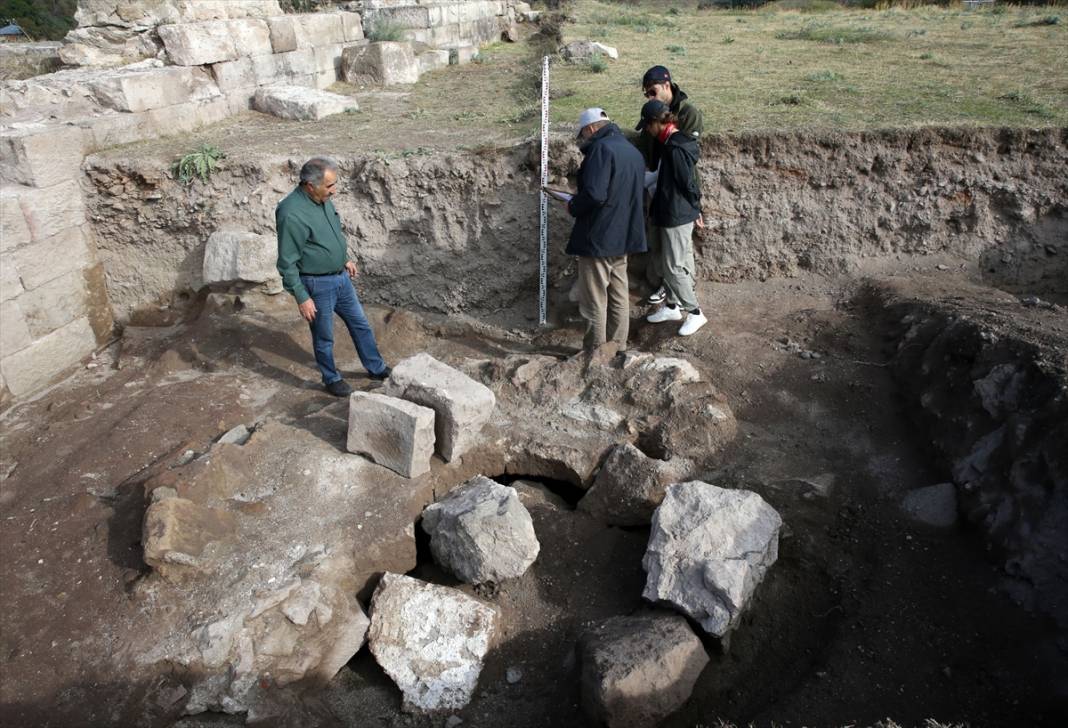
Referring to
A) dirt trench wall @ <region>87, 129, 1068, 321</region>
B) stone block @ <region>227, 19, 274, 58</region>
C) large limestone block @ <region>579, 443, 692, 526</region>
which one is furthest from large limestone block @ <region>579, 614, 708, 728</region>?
stone block @ <region>227, 19, 274, 58</region>

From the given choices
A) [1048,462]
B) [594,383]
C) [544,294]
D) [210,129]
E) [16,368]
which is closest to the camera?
[1048,462]

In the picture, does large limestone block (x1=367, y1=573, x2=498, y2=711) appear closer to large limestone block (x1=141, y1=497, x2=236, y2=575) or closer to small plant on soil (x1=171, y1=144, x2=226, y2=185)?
large limestone block (x1=141, y1=497, x2=236, y2=575)

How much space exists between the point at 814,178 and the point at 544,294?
287 cm

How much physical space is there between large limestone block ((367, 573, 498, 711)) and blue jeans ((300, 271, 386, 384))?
7.70 ft

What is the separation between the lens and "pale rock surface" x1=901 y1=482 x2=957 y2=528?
445 cm

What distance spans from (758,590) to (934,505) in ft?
4.44

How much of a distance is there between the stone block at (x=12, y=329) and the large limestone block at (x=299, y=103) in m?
4.25

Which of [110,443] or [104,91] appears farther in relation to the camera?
[104,91]

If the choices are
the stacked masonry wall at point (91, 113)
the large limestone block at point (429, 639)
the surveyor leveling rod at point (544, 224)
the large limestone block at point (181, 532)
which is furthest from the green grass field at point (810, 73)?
the large limestone block at point (181, 532)

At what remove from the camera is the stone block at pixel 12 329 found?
6621 millimetres

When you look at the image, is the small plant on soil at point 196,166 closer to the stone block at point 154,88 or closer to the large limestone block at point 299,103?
the stone block at point 154,88

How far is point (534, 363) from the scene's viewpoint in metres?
5.86

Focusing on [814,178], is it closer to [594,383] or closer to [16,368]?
[594,383]

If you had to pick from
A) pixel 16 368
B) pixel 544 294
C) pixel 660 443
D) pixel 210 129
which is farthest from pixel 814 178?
pixel 16 368
